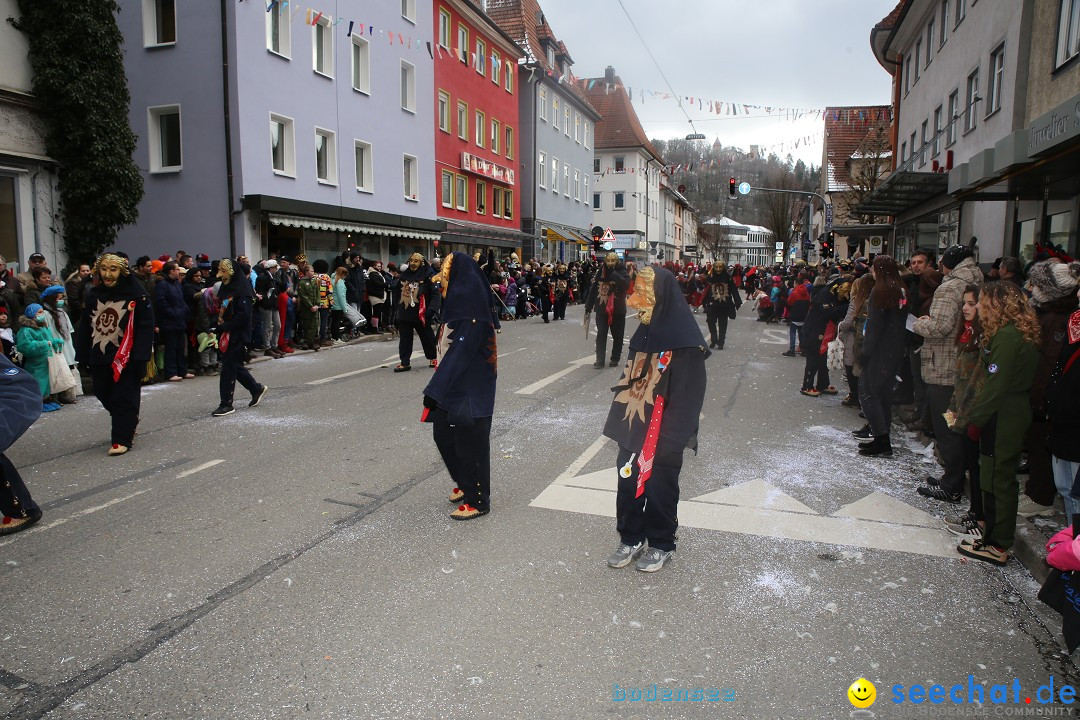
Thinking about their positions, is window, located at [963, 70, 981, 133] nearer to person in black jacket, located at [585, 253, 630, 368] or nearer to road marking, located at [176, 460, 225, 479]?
person in black jacket, located at [585, 253, 630, 368]

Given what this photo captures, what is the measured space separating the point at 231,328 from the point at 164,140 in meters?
14.1

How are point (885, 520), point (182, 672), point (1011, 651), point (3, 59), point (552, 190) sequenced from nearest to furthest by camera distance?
point (182, 672)
point (1011, 651)
point (885, 520)
point (3, 59)
point (552, 190)

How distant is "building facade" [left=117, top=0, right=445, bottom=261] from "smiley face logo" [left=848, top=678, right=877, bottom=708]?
59.2ft

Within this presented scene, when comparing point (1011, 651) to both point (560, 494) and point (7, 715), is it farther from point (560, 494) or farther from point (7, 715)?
point (7, 715)

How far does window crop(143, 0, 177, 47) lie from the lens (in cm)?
1911

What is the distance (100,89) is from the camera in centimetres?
1474

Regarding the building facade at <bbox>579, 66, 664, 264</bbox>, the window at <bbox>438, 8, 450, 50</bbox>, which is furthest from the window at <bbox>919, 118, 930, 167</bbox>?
the building facade at <bbox>579, 66, 664, 264</bbox>

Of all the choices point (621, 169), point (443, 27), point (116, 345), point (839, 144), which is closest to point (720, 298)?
point (116, 345)

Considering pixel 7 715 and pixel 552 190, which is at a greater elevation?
pixel 552 190

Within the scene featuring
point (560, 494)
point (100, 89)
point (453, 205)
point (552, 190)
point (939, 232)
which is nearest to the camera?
point (560, 494)

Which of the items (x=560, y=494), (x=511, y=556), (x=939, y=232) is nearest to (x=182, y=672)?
(x=511, y=556)

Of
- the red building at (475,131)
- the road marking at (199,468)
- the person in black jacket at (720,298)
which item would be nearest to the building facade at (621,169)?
the red building at (475,131)

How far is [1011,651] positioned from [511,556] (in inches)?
102

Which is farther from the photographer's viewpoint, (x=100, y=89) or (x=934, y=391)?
(x=100, y=89)
